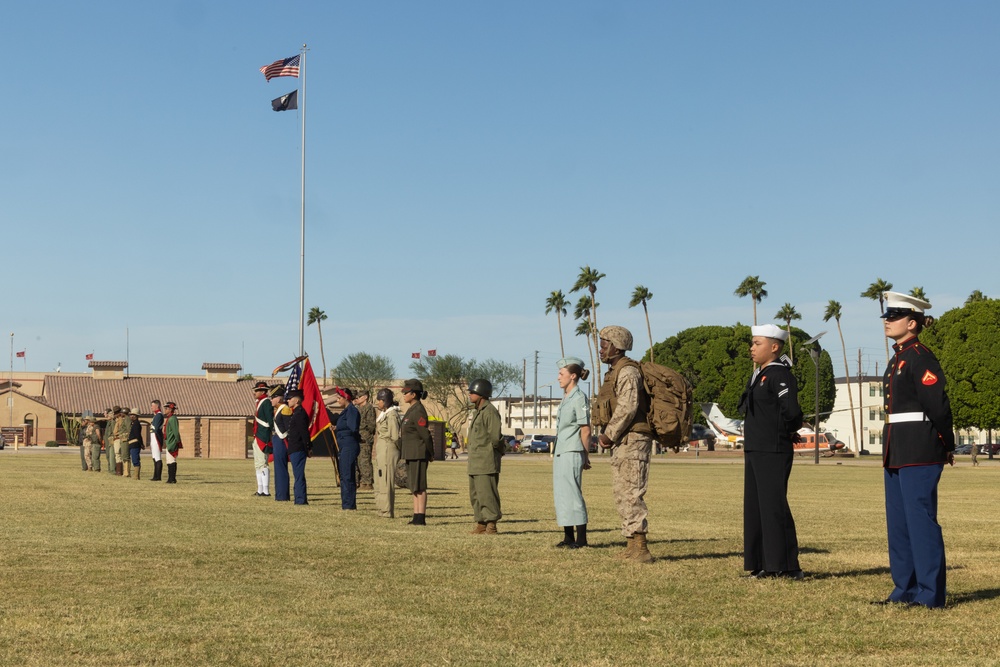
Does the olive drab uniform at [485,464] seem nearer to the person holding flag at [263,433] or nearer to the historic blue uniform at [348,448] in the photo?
the historic blue uniform at [348,448]

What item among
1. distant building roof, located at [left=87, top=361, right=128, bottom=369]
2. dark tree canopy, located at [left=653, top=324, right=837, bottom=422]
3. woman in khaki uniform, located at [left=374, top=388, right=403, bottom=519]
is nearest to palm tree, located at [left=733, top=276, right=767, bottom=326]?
dark tree canopy, located at [left=653, top=324, right=837, bottom=422]

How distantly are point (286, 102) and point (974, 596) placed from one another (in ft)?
142

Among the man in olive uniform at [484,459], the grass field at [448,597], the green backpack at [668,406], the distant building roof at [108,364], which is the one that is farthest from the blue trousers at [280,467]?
the distant building roof at [108,364]

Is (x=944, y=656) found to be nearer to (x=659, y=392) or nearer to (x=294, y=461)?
(x=659, y=392)

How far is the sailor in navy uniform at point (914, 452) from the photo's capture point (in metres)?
8.27

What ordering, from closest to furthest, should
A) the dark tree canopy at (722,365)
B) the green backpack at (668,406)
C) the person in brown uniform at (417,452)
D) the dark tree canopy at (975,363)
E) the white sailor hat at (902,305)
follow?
the white sailor hat at (902,305), the green backpack at (668,406), the person in brown uniform at (417,452), the dark tree canopy at (975,363), the dark tree canopy at (722,365)

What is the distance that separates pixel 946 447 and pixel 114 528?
10187mm

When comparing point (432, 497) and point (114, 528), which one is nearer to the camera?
point (114, 528)

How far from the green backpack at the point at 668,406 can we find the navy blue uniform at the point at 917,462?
2.64m

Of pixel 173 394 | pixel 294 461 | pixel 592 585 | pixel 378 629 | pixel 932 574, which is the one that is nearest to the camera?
pixel 378 629

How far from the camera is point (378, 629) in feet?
24.5

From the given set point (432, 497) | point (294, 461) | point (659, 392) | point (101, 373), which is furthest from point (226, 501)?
point (101, 373)

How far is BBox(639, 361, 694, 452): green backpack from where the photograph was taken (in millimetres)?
11058

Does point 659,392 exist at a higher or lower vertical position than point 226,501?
higher
